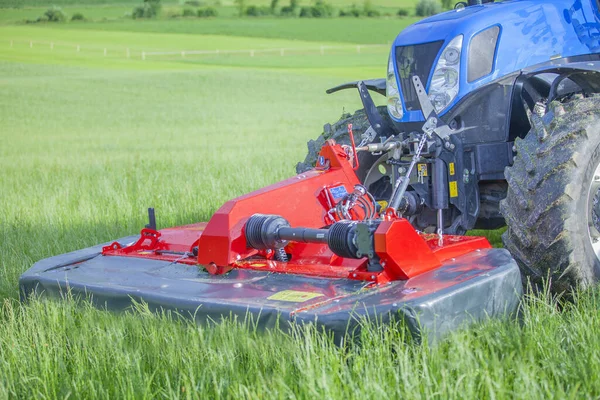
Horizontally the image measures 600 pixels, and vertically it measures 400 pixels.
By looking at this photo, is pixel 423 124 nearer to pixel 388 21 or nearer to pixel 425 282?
pixel 425 282

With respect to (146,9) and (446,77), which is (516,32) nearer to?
(446,77)

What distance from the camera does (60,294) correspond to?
4.61 m

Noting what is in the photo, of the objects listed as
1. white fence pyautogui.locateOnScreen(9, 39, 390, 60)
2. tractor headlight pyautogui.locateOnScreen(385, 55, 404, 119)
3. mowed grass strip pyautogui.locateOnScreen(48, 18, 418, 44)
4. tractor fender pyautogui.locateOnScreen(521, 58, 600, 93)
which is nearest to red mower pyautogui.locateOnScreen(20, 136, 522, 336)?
tractor headlight pyautogui.locateOnScreen(385, 55, 404, 119)

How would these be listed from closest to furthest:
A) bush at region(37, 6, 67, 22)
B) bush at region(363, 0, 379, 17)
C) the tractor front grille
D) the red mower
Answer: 1. the red mower
2. the tractor front grille
3. bush at region(37, 6, 67, 22)
4. bush at region(363, 0, 379, 17)

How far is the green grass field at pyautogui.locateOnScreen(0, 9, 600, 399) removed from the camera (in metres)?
3.12

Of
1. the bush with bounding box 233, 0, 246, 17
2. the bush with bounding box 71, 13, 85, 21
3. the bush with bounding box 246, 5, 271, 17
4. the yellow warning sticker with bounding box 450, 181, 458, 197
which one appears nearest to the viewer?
the yellow warning sticker with bounding box 450, 181, 458, 197

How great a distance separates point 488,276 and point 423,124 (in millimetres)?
1796

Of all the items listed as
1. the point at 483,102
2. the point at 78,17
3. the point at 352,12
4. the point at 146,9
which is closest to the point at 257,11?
the point at 352,12

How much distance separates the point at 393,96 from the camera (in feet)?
18.6

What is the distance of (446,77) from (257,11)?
180 feet

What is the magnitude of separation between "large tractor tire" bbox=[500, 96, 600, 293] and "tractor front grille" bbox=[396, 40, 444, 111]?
1.02 meters

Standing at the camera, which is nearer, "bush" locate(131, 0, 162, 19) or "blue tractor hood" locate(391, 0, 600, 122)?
"blue tractor hood" locate(391, 0, 600, 122)

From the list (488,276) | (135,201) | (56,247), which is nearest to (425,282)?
(488,276)

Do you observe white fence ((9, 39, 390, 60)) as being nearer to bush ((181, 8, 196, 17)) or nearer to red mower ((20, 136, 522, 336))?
bush ((181, 8, 196, 17))
